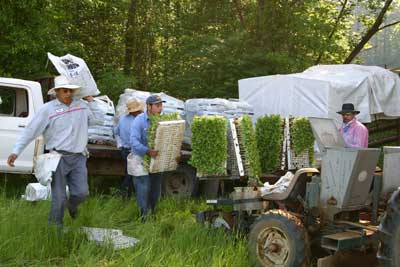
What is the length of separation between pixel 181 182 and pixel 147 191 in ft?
7.26

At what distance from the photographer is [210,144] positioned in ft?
22.3

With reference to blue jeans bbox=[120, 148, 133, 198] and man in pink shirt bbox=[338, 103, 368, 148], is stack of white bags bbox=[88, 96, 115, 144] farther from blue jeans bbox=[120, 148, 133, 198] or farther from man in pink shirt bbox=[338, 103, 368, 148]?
man in pink shirt bbox=[338, 103, 368, 148]

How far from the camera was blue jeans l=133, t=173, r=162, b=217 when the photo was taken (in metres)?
6.89

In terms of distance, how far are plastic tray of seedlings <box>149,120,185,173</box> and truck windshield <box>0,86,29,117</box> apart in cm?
294

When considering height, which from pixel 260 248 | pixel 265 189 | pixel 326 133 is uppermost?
pixel 326 133

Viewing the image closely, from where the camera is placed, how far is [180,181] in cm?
912

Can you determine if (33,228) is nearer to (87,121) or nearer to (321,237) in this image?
(87,121)

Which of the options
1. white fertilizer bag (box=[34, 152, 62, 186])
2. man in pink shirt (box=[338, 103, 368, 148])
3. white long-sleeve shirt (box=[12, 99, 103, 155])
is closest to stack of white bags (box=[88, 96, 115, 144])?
white long-sleeve shirt (box=[12, 99, 103, 155])

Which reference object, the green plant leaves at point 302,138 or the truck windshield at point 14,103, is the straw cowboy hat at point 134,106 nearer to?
the truck windshield at point 14,103

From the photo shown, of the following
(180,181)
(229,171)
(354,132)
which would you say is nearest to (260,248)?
(229,171)

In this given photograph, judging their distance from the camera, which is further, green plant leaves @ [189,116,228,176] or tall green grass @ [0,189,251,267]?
green plant leaves @ [189,116,228,176]

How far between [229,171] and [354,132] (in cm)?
170

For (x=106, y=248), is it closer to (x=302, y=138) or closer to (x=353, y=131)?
(x=302, y=138)

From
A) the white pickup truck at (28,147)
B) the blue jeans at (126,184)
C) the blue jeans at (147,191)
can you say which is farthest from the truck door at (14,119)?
the blue jeans at (147,191)
